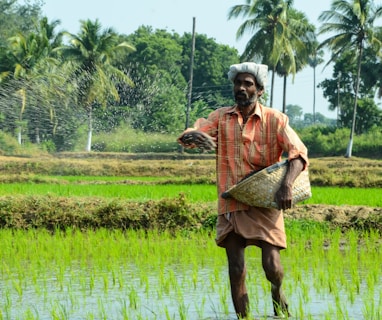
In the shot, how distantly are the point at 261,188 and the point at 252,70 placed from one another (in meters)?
0.56

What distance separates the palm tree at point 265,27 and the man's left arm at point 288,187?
95.0 ft

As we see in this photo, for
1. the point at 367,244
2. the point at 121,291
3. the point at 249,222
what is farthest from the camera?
the point at 367,244

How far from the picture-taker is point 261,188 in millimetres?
→ 3875

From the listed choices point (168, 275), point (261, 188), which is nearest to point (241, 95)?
point (261, 188)

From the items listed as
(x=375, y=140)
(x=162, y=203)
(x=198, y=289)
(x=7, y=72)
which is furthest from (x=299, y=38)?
(x=198, y=289)

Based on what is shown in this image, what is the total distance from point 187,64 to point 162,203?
41.7m

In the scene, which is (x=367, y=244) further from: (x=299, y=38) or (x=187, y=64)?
(x=187, y=64)

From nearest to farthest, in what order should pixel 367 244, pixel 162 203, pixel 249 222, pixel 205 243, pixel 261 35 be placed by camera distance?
pixel 249 222 → pixel 367 244 → pixel 205 243 → pixel 162 203 → pixel 261 35

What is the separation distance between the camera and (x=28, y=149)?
35.9 m

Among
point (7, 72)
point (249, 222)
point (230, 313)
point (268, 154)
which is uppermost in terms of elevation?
point (7, 72)

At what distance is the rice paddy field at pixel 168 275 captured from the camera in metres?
4.37

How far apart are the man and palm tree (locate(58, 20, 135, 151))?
30060mm

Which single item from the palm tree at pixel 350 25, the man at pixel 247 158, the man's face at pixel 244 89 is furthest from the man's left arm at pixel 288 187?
the palm tree at pixel 350 25

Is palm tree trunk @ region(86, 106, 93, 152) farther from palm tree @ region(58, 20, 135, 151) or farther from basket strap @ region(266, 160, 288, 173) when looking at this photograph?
basket strap @ region(266, 160, 288, 173)
